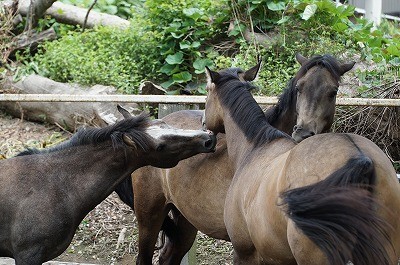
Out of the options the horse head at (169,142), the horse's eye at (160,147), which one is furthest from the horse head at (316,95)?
the horse's eye at (160,147)

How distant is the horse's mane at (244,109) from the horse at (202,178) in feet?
0.87

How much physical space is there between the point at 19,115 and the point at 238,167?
5.81 meters

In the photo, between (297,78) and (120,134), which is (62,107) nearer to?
(120,134)

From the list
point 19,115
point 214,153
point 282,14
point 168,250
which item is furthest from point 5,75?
point 214,153

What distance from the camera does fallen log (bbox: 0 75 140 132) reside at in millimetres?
9203

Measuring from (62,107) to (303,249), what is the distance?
6496 mm

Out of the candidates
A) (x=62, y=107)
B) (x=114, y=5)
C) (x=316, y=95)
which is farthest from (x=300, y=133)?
(x=114, y=5)

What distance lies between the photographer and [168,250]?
6.76m

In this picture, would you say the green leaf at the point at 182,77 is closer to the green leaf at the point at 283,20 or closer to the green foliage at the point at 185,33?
the green foliage at the point at 185,33

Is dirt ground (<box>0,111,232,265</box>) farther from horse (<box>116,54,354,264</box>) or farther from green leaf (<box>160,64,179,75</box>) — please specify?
green leaf (<box>160,64,179,75</box>)

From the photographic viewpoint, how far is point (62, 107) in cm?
970

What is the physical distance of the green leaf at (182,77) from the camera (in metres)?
9.38

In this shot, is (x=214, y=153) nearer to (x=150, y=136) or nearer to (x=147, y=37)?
(x=150, y=136)

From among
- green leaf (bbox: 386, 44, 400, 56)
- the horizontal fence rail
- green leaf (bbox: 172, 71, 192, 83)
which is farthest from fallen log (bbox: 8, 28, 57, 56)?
green leaf (bbox: 386, 44, 400, 56)
